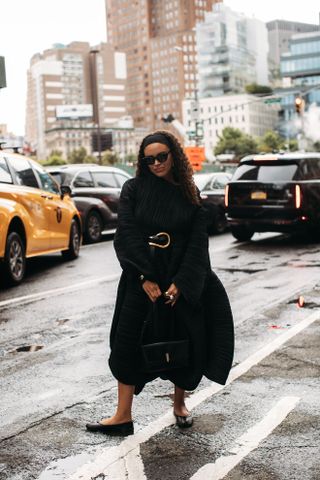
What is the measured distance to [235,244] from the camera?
1562 cm

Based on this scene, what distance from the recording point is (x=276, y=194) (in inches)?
577

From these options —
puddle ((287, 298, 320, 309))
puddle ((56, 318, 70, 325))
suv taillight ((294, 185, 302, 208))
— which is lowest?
puddle ((287, 298, 320, 309))

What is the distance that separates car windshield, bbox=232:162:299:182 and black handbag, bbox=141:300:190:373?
11.0 meters

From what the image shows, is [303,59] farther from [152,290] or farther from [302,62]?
[152,290]

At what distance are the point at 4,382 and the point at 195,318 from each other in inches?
73.0

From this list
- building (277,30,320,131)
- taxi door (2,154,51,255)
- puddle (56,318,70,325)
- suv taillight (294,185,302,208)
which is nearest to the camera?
puddle (56,318,70,325)

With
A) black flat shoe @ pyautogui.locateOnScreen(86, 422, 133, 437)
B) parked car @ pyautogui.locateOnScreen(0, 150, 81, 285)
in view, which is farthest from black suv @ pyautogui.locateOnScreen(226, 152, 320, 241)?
black flat shoe @ pyautogui.locateOnScreen(86, 422, 133, 437)

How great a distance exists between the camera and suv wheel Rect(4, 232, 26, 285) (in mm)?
10109

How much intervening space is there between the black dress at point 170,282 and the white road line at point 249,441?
34cm

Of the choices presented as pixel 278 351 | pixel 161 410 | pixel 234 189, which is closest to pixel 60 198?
pixel 234 189

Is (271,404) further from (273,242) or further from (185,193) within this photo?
(273,242)

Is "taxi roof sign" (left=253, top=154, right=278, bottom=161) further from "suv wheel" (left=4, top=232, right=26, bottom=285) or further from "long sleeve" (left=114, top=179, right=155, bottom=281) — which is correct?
"long sleeve" (left=114, top=179, right=155, bottom=281)

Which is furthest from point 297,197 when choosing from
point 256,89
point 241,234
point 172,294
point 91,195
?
point 256,89

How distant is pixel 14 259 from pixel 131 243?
6.57m
